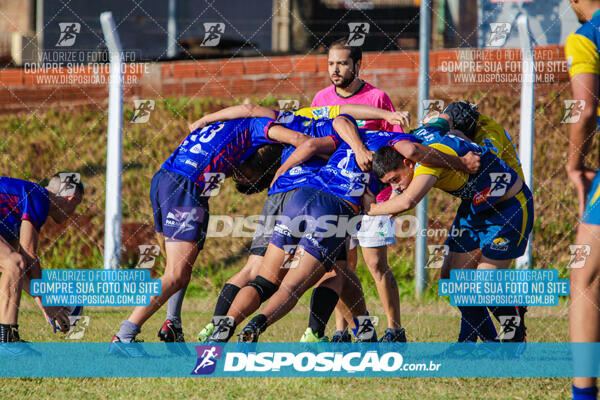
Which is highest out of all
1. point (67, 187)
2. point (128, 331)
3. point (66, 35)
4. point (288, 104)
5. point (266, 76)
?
point (66, 35)

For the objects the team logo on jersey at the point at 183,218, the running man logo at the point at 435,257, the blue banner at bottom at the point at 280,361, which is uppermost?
the team logo on jersey at the point at 183,218

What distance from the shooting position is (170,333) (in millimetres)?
5035

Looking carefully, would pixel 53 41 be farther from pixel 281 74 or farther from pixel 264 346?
pixel 264 346

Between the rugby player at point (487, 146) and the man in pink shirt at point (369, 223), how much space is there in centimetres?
40

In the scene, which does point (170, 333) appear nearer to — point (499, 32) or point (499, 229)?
point (499, 229)

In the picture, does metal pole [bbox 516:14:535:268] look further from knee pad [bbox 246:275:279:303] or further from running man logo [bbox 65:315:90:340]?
running man logo [bbox 65:315:90:340]

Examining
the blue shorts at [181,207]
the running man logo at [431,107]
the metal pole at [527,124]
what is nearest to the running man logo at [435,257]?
the metal pole at [527,124]

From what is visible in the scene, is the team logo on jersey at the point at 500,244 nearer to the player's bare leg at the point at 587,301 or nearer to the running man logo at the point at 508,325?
the running man logo at the point at 508,325

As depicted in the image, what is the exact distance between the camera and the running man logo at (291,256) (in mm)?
4305

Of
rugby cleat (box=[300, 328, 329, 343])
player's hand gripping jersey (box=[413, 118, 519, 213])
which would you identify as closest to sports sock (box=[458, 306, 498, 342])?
player's hand gripping jersey (box=[413, 118, 519, 213])

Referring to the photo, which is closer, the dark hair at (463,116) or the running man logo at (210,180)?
the running man logo at (210,180)

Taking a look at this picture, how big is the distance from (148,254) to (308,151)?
3.60m

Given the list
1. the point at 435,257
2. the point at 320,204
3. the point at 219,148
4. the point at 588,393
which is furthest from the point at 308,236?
the point at 435,257

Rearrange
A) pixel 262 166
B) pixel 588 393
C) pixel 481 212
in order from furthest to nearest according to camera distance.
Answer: pixel 262 166 < pixel 481 212 < pixel 588 393
